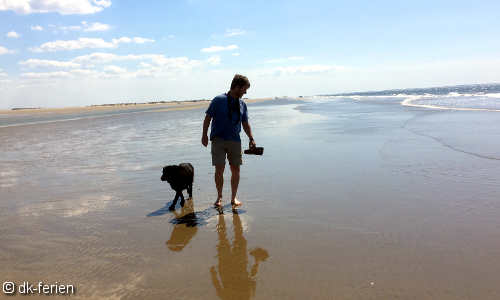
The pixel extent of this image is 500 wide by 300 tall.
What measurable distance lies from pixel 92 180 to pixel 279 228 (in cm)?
428

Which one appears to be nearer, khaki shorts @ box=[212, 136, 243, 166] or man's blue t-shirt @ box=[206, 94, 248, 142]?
man's blue t-shirt @ box=[206, 94, 248, 142]

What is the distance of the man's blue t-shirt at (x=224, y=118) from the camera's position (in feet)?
14.8

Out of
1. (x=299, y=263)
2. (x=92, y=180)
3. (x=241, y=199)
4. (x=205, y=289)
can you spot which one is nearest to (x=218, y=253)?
(x=205, y=289)

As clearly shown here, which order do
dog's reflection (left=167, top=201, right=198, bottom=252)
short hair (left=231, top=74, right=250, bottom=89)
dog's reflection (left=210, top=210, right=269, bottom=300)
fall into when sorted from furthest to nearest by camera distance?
short hair (left=231, top=74, right=250, bottom=89), dog's reflection (left=167, top=201, right=198, bottom=252), dog's reflection (left=210, top=210, right=269, bottom=300)

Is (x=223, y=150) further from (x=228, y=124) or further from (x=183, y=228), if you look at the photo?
(x=183, y=228)

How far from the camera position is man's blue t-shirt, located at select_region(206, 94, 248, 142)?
452 centimetres

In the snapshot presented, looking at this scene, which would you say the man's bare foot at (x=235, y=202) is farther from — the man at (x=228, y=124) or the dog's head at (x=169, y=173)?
the dog's head at (x=169, y=173)

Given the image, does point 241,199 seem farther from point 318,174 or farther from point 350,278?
point 350,278

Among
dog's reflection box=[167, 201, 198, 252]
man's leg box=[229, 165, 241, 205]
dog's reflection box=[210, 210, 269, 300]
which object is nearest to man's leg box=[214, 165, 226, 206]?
man's leg box=[229, 165, 241, 205]

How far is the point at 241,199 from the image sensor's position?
4.86 metres

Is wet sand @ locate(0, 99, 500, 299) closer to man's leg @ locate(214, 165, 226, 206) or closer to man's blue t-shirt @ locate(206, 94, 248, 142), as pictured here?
A: man's leg @ locate(214, 165, 226, 206)
